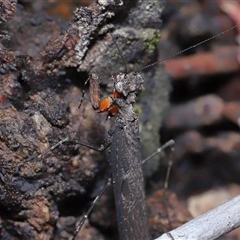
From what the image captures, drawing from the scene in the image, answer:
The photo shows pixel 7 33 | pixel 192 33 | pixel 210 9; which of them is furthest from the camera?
pixel 210 9

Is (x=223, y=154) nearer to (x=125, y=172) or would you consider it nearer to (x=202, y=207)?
(x=202, y=207)

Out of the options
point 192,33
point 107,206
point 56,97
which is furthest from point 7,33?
point 192,33

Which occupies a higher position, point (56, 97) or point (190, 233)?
point (56, 97)

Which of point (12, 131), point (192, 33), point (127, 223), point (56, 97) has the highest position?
point (192, 33)

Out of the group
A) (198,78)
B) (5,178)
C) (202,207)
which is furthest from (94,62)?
(202,207)

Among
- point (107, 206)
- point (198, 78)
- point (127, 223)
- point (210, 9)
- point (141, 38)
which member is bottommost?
point (127, 223)

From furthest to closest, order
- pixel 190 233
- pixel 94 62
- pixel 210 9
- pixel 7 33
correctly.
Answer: pixel 210 9 < pixel 94 62 < pixel 7 33 < pixel 190 233

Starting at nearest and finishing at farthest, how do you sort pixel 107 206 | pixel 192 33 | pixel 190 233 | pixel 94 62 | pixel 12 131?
1. pixel 190 233
2. pixel 12 131
3. pixel 94 62
4. pixel 107 206
5. pixel 192 33

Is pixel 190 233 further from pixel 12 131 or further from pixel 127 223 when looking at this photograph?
pixel 12 131

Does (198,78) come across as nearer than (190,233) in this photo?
No
